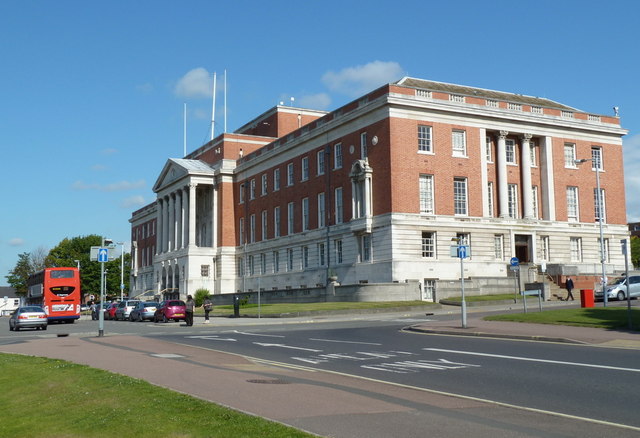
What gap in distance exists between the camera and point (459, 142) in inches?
2270

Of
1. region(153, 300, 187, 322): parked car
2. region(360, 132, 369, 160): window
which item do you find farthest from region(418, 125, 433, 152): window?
region(153, 300, 187, 322): parked car

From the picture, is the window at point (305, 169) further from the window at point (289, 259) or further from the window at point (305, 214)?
the window at point (289, 259)

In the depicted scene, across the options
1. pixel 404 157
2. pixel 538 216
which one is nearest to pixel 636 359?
pixel 404 157

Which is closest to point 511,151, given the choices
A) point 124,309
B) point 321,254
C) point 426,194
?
point 426,194

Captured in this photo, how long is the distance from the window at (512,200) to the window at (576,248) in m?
5.94

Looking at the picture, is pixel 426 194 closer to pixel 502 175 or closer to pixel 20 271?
pixel 502 175

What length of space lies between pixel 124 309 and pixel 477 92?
123 feet

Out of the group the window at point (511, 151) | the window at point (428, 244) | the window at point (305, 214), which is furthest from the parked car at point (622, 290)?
the window at point (305, 214)

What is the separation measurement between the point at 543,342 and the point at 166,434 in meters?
15.6

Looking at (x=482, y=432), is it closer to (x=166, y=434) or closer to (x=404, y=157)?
(x=166, y=434)

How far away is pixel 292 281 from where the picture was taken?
229 feet

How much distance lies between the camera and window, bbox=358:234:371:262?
2240 inches

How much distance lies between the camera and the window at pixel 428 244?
182ft

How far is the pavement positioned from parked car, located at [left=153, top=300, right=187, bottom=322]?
2792cm
